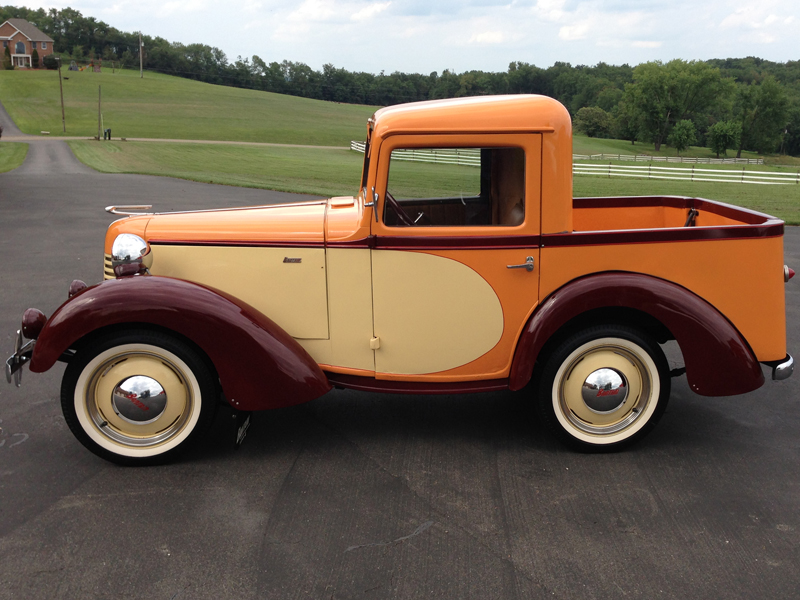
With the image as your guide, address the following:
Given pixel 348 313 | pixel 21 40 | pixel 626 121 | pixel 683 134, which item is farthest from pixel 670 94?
pixel 21 40

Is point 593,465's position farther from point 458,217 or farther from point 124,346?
point 124,346

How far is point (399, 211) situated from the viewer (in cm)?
374

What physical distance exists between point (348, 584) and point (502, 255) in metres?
1.93

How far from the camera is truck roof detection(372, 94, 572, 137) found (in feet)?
11.3

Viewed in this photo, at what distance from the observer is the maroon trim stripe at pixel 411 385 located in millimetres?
3814

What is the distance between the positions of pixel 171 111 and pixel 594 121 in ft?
166

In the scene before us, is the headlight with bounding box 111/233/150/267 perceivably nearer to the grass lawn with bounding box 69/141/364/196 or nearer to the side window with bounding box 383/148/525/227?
the side window with bounding box 383/148/525/227

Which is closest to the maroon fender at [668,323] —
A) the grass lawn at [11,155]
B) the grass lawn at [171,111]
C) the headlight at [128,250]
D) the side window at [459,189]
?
the side window at [459,189]

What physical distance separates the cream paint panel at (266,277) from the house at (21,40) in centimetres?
13275

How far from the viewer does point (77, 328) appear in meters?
3.40

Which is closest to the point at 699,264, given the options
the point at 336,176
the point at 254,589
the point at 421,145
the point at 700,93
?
the point at 421,145

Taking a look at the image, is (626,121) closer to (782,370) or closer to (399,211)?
(782,370)

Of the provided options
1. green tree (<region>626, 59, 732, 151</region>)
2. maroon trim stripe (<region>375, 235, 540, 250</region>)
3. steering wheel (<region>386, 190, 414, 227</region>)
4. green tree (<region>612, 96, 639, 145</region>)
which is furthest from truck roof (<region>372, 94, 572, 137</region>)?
green tree (<region>612, 96, 639, 145</region>)

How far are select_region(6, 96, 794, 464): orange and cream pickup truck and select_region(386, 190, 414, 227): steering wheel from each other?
14mm
